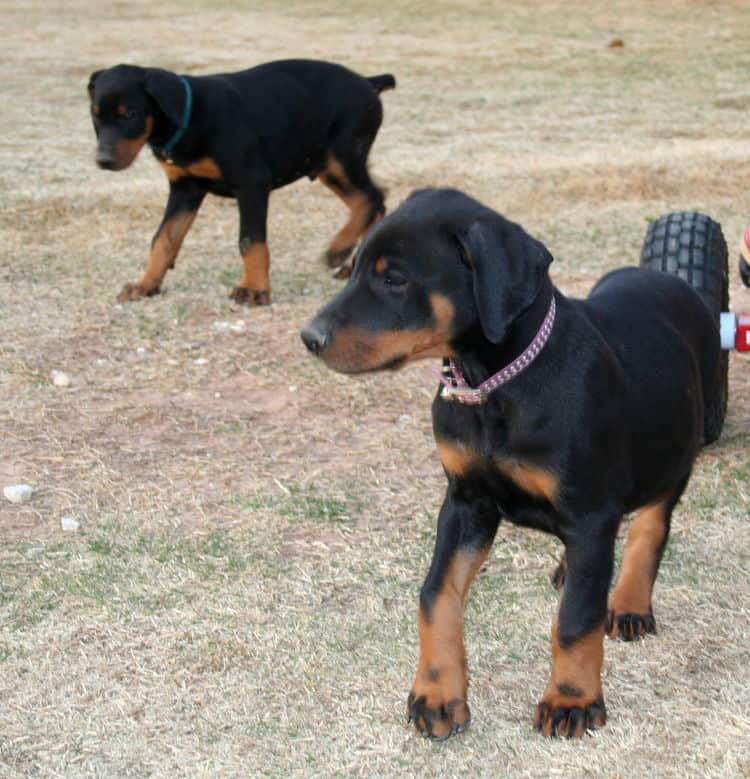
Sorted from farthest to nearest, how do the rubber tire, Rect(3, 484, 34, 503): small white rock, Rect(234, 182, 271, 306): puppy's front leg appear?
Rect(234, 182, 271, 306): puppy's front leg → the rubber tire → Rect(3, 484, 34, 503): small white rock

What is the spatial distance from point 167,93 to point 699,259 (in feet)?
9.30

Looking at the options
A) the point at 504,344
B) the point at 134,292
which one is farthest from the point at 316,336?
the point at 134,292

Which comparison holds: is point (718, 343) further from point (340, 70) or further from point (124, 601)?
point (340, 70)

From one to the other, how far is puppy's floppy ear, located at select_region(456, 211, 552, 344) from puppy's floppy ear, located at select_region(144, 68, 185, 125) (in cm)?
373

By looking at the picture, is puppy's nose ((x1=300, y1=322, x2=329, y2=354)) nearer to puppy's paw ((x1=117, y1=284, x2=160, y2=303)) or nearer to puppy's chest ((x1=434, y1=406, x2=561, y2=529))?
puppy's chest ((x1=434, y1=406, x2=561, y2=529))

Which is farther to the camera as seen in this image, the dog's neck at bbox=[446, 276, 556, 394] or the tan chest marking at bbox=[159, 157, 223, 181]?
the tan chest marking at bbox=[159, 157, 223, 181]

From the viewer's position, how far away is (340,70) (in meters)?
7.43

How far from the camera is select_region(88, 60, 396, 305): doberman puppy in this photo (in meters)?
6.41

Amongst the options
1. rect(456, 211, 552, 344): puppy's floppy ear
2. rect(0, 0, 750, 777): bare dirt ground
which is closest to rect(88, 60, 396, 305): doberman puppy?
rect(0, 0, 750, 777): bare dirt ground

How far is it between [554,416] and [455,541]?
0.44 meters

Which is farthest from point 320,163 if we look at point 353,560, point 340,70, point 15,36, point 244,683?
point 15,36

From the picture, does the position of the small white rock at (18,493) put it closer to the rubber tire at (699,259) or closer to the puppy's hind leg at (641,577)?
the puppy's hind leg at (641,577)

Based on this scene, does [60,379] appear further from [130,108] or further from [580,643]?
[580,643]

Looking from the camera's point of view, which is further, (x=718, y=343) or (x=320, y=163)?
(x=320, y=163)
